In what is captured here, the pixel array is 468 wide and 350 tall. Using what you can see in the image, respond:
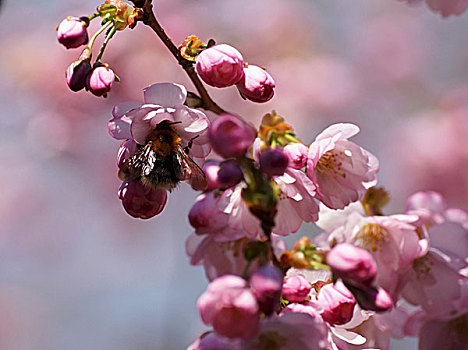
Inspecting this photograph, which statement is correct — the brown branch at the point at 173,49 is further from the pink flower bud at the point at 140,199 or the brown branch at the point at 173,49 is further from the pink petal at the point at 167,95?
the pink flower bud at the point at 140,199

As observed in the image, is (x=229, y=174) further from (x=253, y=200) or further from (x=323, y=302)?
(x=323, y=302)

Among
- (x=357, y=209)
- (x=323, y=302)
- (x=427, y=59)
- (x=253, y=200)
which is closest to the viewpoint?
(x=253, y=200)

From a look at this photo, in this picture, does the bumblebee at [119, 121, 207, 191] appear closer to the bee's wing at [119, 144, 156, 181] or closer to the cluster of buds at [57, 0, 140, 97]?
the bee's wing at [119, 144, 156, 181]

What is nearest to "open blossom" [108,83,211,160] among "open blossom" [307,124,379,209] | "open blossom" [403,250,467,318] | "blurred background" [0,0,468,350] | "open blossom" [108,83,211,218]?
"open blossom" [108,83,211,218]

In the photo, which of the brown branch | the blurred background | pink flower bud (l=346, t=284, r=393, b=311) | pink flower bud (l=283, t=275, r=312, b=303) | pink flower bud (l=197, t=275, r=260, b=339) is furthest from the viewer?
the blurred background

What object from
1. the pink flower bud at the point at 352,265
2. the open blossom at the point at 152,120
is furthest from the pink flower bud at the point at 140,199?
the pink flower bud at the point at 352,265

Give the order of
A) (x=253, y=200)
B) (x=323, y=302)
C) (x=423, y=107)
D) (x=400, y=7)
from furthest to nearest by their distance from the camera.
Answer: (x=400, y=7) → (x=423, y=107) → (x=323, y=302) → (x=253, y=200)

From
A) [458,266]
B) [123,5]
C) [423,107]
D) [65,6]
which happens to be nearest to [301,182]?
[458,266]
